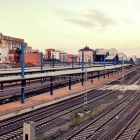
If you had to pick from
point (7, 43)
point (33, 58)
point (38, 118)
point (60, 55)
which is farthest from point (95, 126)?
point (60, 55)

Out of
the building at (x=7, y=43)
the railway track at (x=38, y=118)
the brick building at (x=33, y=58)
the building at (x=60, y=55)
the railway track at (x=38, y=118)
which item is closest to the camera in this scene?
the railway track at (x=38, y=118)

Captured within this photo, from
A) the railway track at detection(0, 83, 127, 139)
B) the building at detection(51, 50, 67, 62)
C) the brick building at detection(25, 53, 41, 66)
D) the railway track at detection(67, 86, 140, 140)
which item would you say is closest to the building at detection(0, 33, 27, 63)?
the brick building at detection(25, 53, 41, 66)

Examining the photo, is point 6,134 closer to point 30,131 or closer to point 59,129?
point 59,129

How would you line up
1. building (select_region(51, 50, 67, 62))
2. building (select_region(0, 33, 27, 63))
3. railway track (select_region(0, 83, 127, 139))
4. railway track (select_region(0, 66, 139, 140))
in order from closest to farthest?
railway track (select_region(0, 66, 139, 140))
railway track (select_region(0, 83, 127, 139))
building (select_region(0, 33, 27, 63))
building (select_region(51, 50, 67, 62))

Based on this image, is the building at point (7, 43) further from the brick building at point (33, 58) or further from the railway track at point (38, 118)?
the railway track at point (38, 118)

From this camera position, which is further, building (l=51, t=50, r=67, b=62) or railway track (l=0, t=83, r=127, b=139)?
building (l=51, t=50, r=67, b=62)

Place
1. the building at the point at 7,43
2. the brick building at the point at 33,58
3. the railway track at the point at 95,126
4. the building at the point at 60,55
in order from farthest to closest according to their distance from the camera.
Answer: the building at the point at 60,55, the building at the point at 7,43, the brick building at the point at 33,58, the railway track at the point at 95,126

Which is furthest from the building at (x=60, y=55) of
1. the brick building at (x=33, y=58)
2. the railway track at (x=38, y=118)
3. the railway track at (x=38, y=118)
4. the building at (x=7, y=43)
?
the railway track at (x=38, y=118)

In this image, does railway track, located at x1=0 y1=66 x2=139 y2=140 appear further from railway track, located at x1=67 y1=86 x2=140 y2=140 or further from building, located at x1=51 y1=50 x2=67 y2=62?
building, located at x1=51 y1=50 x2=67 y2=62

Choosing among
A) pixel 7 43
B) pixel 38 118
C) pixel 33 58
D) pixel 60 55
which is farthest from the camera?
pixel 60 55

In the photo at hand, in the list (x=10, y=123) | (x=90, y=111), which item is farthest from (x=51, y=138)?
(x=90, y=111)

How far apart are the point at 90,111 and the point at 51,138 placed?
362 inches

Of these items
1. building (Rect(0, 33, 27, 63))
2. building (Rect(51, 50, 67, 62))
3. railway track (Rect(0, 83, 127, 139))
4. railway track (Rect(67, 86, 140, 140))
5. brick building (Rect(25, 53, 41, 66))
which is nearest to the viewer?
railway track (Rect(67, 86, 140, 140))

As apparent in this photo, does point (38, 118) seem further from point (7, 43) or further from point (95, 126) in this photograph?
point (7, 43)
